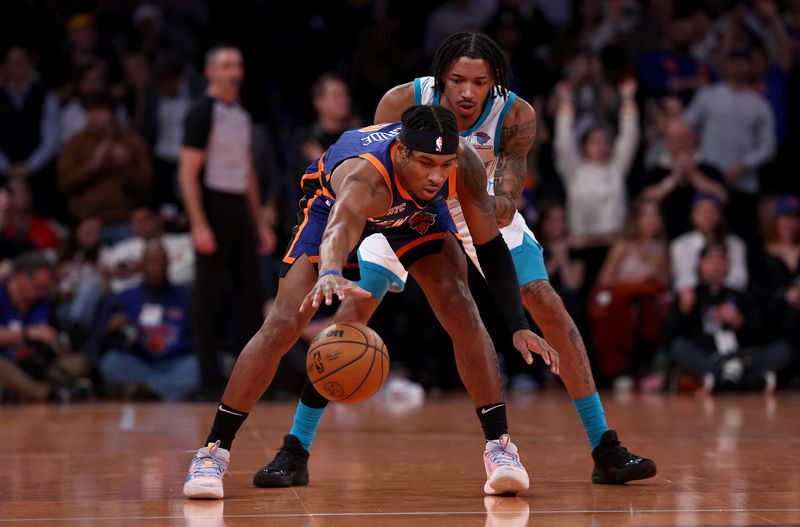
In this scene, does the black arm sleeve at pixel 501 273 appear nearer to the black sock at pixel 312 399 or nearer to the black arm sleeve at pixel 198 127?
the black sock at pixel 312 399

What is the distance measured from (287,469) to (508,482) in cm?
97

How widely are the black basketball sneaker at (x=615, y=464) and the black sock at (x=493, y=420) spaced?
0.42m

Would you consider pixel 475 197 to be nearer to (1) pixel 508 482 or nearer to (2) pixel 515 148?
(2) pixel 515 148

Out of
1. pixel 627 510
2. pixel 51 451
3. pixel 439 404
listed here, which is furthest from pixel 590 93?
pixel 627 510

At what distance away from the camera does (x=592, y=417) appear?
16.6 ft

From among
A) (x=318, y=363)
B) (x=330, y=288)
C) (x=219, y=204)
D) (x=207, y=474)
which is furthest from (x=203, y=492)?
(x=219, y=204)

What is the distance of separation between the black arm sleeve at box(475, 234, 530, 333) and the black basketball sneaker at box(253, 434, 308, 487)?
112cm

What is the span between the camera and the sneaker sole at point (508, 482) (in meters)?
4.52

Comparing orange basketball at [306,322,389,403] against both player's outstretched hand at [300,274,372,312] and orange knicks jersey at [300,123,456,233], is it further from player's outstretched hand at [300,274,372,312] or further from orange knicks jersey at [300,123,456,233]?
orange knicks jersey at [300,123,456,233]

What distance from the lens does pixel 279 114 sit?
1259cm

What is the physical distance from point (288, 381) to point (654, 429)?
156 inches

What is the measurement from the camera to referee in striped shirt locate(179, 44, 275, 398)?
30.6ft

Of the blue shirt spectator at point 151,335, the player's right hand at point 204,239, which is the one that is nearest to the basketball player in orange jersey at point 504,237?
the player's right hand at point 204,239

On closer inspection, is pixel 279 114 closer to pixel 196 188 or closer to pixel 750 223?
pixel 196 188
